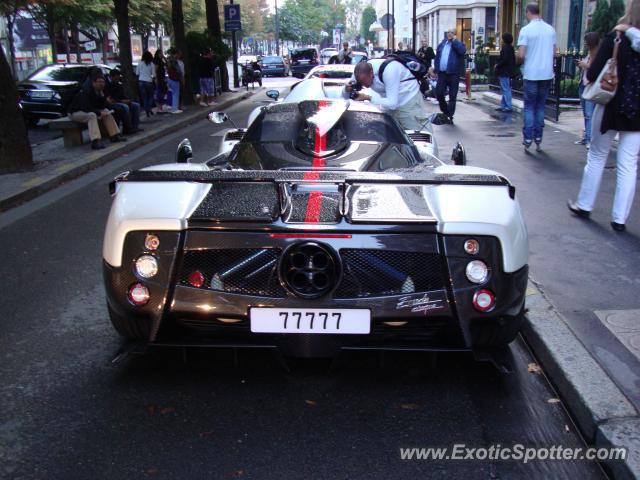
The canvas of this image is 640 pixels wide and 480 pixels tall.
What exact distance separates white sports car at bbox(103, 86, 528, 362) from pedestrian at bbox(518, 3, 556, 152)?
331 inches

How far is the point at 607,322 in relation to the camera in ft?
14.4

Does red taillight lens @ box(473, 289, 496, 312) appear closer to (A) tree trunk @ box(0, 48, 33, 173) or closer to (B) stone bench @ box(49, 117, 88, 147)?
(A) tree trunk @ box(0, 48, 33, 173)

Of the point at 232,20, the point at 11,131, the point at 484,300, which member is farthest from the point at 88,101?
the point at 232,20

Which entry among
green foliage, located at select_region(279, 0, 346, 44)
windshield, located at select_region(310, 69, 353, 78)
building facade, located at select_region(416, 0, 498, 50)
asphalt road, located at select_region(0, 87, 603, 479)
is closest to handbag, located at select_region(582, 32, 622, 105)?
asphalt road, located at select_region(0, 87, 603, 479)

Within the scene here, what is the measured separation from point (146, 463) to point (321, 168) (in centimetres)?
234

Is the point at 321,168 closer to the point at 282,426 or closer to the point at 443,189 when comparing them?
the point at 443,189

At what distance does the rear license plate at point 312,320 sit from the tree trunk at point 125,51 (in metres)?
15.4

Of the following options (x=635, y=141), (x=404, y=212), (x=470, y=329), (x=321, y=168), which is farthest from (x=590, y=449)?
(x=635, y=141)

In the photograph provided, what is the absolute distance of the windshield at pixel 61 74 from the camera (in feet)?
64.0

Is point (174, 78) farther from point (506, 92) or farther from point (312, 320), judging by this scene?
point (312, 320)

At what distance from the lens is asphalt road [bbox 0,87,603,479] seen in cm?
299

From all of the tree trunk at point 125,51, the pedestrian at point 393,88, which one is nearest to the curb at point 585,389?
the pedestrian at point 393,88

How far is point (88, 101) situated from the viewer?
13375 mm

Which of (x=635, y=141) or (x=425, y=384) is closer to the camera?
(x=425, y=384)
